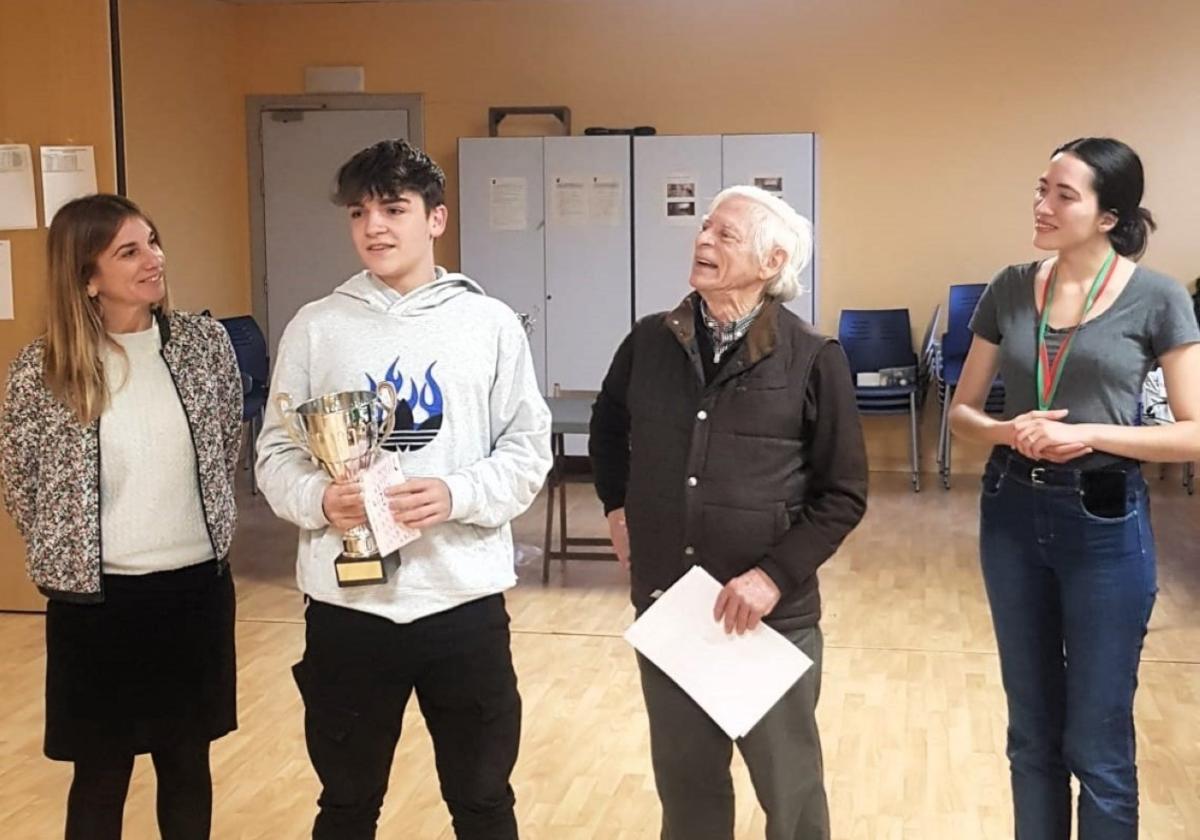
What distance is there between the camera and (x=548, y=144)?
809 centimetres

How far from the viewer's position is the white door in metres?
8.79

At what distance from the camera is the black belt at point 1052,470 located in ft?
7.82

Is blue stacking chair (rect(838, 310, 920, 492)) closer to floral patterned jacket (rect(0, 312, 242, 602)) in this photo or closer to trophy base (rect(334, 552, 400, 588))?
floral patterned jacket (rect(0, 312, 242, 602))

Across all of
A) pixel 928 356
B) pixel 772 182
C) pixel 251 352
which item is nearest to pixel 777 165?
pixel 772 182

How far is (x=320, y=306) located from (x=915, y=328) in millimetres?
6544

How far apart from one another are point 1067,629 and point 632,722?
1.81 m

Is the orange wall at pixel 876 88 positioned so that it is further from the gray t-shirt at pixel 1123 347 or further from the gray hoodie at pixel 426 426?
the gray hoodie at pixel 426 426

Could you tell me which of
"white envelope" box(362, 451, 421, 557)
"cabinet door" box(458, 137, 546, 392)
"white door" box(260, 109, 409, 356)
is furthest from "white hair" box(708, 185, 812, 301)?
"white door" box(260, 109, 409, 356)

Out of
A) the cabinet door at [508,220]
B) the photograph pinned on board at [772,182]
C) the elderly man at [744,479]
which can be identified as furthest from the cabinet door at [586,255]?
the elderly man at [744,479]

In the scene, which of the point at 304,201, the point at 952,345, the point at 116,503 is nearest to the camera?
the point at 116,503

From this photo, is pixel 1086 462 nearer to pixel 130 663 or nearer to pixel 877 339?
pixel 130 663

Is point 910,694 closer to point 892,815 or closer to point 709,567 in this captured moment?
point 892,815

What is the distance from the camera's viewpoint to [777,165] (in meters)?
7.89

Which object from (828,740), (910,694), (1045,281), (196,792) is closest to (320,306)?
(196,792)
